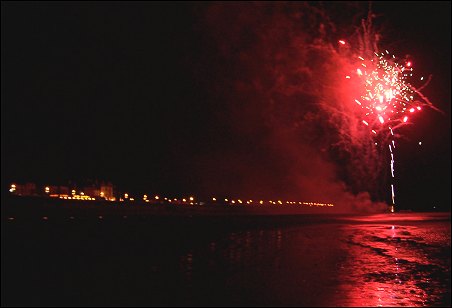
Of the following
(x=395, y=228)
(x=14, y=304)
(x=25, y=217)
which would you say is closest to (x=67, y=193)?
(x=25, y=217)

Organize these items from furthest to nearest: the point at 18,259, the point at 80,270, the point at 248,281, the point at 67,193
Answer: the point at 67,193
the point at 18,259
the point at 80,270
the point at 248,281

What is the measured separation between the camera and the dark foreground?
5.70m

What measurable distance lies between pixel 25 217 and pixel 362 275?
1104 centimetres

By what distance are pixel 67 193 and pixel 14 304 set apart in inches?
739

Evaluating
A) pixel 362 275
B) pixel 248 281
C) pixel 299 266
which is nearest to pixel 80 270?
pixel 248 281

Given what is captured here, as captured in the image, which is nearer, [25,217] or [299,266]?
[299,266]

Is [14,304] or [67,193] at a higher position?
[67,193]

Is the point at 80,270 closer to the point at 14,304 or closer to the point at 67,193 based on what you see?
the point at 14,304

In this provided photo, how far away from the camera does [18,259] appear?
7.76m

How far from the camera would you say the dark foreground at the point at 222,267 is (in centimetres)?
570

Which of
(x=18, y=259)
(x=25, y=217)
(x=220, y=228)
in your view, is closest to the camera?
(x=18, y=259)

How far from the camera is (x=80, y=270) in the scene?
7.07 m

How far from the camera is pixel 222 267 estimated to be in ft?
24.2

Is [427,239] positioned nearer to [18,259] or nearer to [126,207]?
[18,259]
